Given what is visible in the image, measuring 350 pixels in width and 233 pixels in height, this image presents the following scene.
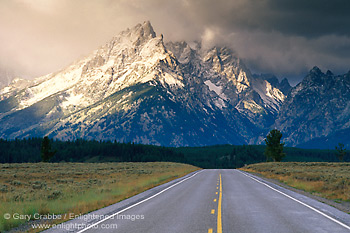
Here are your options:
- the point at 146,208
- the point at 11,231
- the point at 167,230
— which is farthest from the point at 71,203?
the point at 167,230

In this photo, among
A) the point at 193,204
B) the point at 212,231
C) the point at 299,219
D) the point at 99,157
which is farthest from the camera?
the point at 99,157

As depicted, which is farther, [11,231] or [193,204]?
[193,204]

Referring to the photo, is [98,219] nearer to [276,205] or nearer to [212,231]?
[212,231]

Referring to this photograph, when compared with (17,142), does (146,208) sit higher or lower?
lower

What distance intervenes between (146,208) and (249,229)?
7297 mm

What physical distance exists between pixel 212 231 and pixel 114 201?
10839 mm

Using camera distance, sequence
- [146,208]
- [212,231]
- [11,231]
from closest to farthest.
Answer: [212,231] < [11,231] < [146,208]

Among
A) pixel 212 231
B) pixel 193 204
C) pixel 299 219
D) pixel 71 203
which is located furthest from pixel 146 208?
pixel 299 219

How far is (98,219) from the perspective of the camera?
48.8 feet

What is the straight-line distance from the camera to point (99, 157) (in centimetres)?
18225

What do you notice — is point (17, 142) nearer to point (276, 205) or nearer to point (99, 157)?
point (99, 157)

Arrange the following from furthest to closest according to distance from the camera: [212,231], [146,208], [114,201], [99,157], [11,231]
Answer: [99,157]
[114,201]
[146,208]
[11,231]
[212,231]

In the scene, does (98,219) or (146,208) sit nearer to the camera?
(98,219)

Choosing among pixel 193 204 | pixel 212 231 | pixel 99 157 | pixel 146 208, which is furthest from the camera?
pixel 99 157
